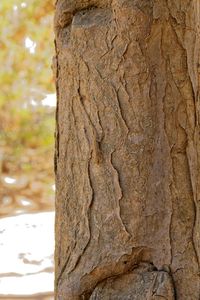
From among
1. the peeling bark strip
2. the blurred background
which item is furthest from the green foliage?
the peeling bark strip

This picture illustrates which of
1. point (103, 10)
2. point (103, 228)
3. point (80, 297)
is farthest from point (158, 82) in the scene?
point (80, 297)

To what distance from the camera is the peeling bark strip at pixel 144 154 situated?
4.82 ft

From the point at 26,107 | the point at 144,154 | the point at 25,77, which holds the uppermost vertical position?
the point at 25,77

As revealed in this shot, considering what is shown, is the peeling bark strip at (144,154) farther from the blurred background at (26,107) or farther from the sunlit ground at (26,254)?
the blurred background at (26,107)

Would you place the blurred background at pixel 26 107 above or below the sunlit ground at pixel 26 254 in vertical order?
above

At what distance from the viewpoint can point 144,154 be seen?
4.85 feet

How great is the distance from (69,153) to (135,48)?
0.25 meters

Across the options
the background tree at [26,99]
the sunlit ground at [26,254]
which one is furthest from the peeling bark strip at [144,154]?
the background tree at [26,99]

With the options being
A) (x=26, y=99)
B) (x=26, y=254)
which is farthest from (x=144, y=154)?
(x=26, y=99)

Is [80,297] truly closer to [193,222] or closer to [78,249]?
[78,249]

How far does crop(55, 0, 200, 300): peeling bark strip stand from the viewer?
57.9 inches

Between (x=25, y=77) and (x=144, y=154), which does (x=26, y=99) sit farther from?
(x=144, y=154)

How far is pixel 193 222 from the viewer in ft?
4.83

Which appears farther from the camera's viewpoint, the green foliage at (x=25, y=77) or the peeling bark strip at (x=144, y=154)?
the green foliage at (x=25, y=77)
